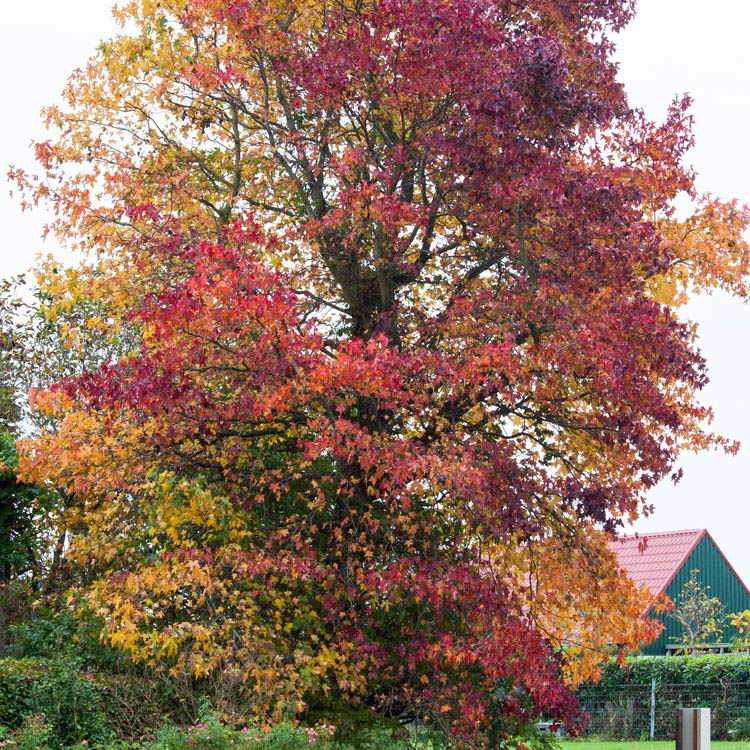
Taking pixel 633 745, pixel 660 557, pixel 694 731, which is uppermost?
pixel 660 557

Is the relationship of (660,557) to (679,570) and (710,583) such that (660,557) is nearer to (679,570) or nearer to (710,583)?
(679,570)

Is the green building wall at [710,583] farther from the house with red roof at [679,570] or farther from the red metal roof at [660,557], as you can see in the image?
A: the red metal roof at [660,557]

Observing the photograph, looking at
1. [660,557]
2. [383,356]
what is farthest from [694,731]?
[660,557]

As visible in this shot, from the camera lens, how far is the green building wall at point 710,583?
31.4 metres

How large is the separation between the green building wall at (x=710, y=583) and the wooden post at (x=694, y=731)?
28.1 m

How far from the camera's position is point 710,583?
32.9m

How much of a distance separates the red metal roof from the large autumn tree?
2036 cm

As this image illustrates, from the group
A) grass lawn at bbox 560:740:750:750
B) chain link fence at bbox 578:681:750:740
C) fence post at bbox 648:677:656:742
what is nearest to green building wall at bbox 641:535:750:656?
chain link fence at bbox 578:681:750:740

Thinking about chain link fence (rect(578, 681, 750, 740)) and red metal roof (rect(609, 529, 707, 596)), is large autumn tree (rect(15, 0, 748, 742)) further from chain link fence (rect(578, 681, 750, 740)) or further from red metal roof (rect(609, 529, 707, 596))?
red metal roof (rect(609, 529, 707, 596))

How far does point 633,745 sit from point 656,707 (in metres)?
2.74

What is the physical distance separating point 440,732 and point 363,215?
5.35 m

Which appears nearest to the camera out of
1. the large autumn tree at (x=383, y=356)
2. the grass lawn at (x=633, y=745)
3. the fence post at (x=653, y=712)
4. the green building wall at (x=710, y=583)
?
the large autumn tree at (x=383, y=356)

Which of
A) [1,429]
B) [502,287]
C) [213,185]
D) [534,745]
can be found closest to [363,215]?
[502,287]

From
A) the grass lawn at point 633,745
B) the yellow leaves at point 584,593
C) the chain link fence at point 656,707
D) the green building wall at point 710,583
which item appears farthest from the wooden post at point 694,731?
the green building wall at point 710,583
